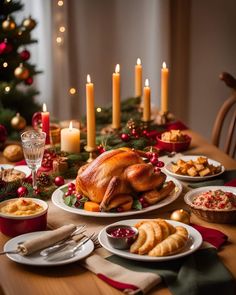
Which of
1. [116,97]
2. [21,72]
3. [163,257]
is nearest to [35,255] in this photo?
[163,257]

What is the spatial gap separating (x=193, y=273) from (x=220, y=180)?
621 millimetres

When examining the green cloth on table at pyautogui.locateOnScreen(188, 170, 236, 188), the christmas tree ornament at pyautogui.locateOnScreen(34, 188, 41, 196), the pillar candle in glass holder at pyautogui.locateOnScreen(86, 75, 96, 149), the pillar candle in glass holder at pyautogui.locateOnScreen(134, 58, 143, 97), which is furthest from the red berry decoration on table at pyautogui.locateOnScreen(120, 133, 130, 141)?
the pillar candle in glass holder at pyautogui.locateOnScreen(134, 58, 143, 97)

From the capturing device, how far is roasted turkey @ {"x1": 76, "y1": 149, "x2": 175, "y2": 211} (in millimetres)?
1536

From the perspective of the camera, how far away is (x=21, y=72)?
2590mm

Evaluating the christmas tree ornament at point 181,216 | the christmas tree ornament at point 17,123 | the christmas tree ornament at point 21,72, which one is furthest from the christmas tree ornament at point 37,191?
the christmas tree ornament at point 21,72

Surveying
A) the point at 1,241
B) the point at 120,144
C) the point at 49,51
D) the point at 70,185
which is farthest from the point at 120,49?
the point at 1,241

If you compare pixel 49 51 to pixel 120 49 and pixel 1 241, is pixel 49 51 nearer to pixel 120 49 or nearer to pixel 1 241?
pixel 120 49

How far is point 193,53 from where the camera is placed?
12.7 ft

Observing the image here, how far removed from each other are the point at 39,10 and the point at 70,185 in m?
1.97

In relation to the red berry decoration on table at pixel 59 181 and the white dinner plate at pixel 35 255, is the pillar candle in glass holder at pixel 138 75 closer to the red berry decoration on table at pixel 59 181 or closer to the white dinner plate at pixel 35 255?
the red berry decoration on table at pixel 59 181

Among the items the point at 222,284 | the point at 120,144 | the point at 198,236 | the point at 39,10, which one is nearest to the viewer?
the point at 222,284

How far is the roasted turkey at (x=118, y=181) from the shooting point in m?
1.54

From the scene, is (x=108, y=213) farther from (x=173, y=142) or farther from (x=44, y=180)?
(x=173, y=142)

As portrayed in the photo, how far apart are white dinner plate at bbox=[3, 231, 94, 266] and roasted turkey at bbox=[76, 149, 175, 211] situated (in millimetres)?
183
